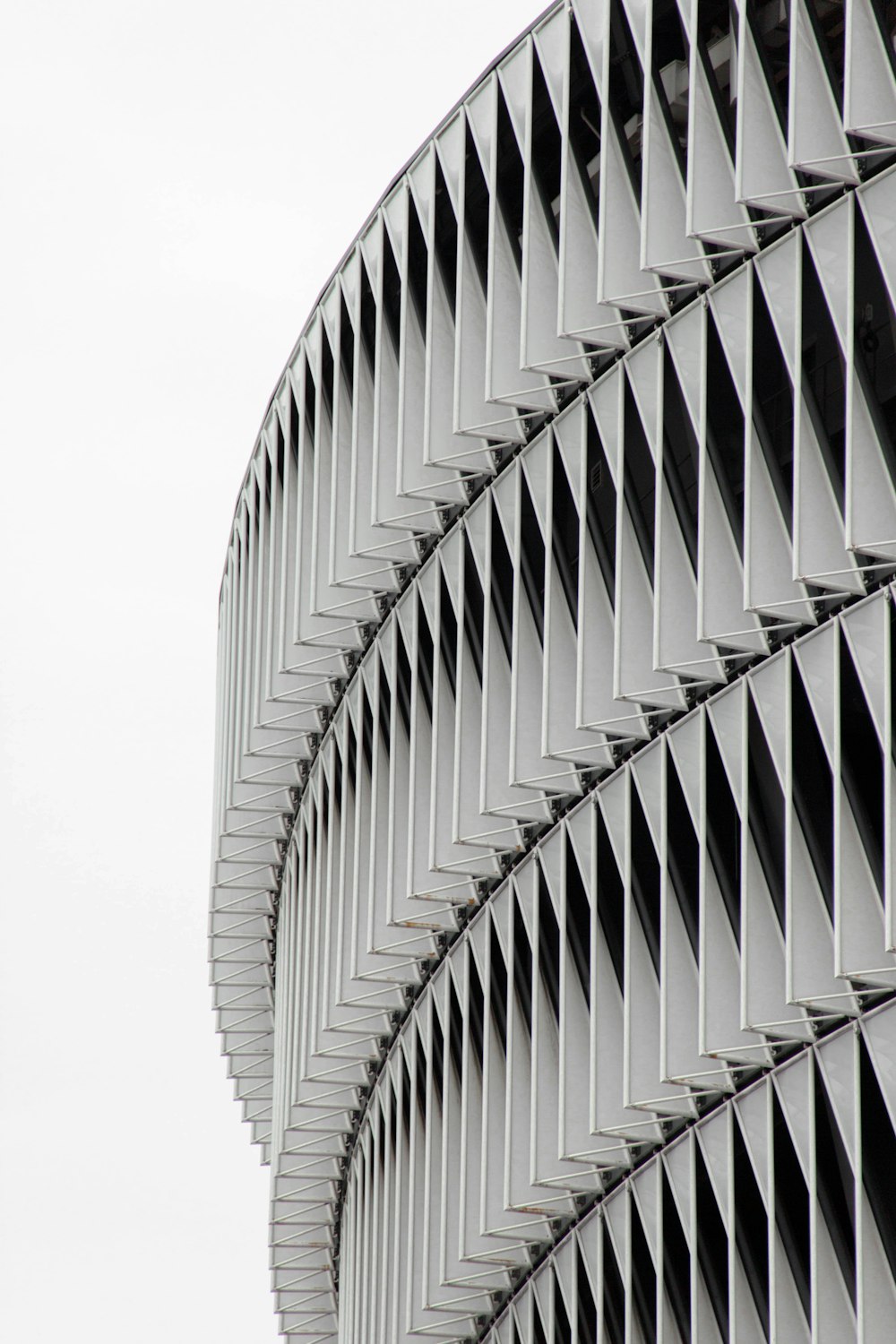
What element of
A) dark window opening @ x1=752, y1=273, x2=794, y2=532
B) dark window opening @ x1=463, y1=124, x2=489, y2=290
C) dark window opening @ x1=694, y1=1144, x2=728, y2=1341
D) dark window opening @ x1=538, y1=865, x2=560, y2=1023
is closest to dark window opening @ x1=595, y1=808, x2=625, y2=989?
dark window opening @ x1=538, y1=865, x2=560, y2=1023

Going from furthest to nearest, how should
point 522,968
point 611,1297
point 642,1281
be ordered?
1. point 522,968
2. point 611,1297
3. point 642,1281

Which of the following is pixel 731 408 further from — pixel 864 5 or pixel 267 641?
pixel 267 641

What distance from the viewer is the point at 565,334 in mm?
30156

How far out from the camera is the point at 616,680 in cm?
2933

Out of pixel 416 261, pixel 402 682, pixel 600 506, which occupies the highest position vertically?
pixel 416 261

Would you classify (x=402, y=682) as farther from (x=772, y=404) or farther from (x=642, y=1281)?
(x=772, y=404)

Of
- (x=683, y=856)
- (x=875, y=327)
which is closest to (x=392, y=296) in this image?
(x=683, y=856)

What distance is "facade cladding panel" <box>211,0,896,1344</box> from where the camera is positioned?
25594 millimetres

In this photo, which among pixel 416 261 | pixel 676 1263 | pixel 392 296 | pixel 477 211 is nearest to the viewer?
pixel 676 1263

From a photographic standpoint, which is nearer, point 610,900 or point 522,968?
point 610,900

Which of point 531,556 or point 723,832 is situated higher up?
point 531,556

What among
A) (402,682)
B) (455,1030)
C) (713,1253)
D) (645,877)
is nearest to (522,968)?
(455,1030)

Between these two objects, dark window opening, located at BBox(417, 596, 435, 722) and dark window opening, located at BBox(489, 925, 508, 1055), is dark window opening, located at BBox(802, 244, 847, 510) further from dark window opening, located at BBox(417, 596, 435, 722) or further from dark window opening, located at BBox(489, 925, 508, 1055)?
dark window opening, located at BBox(489, 925, 508, 1055)

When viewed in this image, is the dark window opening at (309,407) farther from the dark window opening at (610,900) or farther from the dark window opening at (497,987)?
the dark window opening at (610,900)
